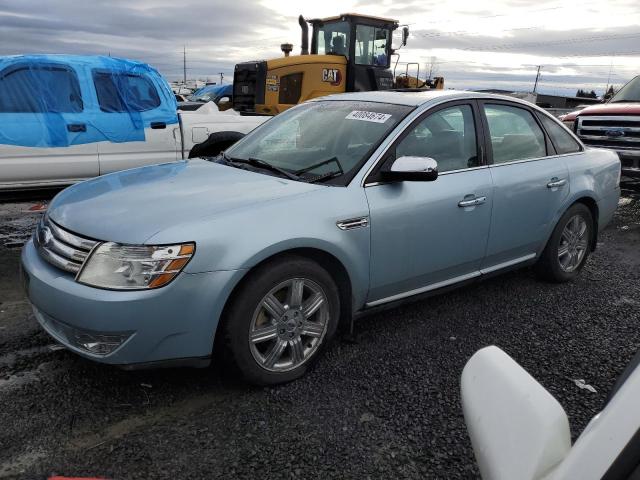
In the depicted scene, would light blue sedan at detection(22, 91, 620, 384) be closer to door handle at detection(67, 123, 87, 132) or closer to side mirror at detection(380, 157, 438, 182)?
side mirror at detection(380, 157, 438, 182)

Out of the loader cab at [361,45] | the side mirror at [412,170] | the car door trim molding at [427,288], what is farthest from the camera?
the loader cab at [361,45]

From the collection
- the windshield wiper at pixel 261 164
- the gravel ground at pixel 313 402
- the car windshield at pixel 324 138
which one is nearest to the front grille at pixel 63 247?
the gravel ground at pixel 313 402

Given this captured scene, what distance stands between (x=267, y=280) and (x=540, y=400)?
5.86ft

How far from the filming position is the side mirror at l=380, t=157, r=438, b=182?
3.28 metres

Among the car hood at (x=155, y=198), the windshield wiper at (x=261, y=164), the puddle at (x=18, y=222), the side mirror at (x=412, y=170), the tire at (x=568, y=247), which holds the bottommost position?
the puddle at (x=18, y=222)

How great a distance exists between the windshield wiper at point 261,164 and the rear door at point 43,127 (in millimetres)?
3128

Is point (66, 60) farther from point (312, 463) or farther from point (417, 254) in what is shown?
point (312, 463)

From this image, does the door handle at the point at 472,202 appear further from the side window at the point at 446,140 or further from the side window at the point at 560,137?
the side window at the point at 560,137

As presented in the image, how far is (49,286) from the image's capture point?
2.73 meters

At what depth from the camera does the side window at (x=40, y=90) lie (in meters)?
6.04

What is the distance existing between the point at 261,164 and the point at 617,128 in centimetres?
684

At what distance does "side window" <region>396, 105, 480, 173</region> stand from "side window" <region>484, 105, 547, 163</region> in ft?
0.72

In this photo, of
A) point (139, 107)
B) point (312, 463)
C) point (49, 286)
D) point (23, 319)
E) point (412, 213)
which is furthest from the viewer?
point (139, 107)

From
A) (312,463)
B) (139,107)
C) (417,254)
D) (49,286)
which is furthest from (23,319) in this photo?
(139,107)
